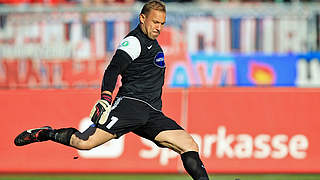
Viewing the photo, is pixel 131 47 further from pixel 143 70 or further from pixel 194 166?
pixel 194 166

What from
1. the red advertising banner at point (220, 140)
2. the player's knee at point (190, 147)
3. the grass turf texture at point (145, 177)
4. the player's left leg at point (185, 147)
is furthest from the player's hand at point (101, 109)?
the red advertising banner at point (220, 140)

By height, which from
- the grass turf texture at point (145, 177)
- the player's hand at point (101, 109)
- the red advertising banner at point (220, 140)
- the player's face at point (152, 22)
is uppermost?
the player's face at point (152, 22)

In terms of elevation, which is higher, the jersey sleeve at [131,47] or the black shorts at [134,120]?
the jersey sleeve at [131,47]

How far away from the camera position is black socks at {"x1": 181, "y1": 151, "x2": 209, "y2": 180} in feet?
25.2

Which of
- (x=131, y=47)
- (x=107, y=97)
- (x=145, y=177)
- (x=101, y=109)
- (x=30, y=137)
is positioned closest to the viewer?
(x=101, y=109)

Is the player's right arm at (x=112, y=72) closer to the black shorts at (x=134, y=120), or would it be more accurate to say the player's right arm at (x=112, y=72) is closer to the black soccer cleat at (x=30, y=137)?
the black shorts at (x=134, y=120)

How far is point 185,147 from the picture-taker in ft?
25.9

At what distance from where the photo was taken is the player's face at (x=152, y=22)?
7762 mm

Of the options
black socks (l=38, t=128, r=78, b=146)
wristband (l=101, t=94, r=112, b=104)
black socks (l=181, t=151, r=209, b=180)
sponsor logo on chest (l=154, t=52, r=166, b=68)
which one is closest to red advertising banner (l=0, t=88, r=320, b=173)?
black socks (l=38, t=128, r=78, b=146)

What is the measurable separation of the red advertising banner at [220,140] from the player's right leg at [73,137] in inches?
135

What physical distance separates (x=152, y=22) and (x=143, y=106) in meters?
0.91

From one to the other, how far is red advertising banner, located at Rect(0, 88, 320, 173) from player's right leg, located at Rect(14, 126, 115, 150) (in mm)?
3419

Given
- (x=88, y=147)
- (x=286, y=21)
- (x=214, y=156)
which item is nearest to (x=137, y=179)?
(x=214, y=156)

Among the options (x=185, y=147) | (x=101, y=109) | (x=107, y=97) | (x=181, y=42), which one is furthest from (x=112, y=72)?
(x=181, y=42)
